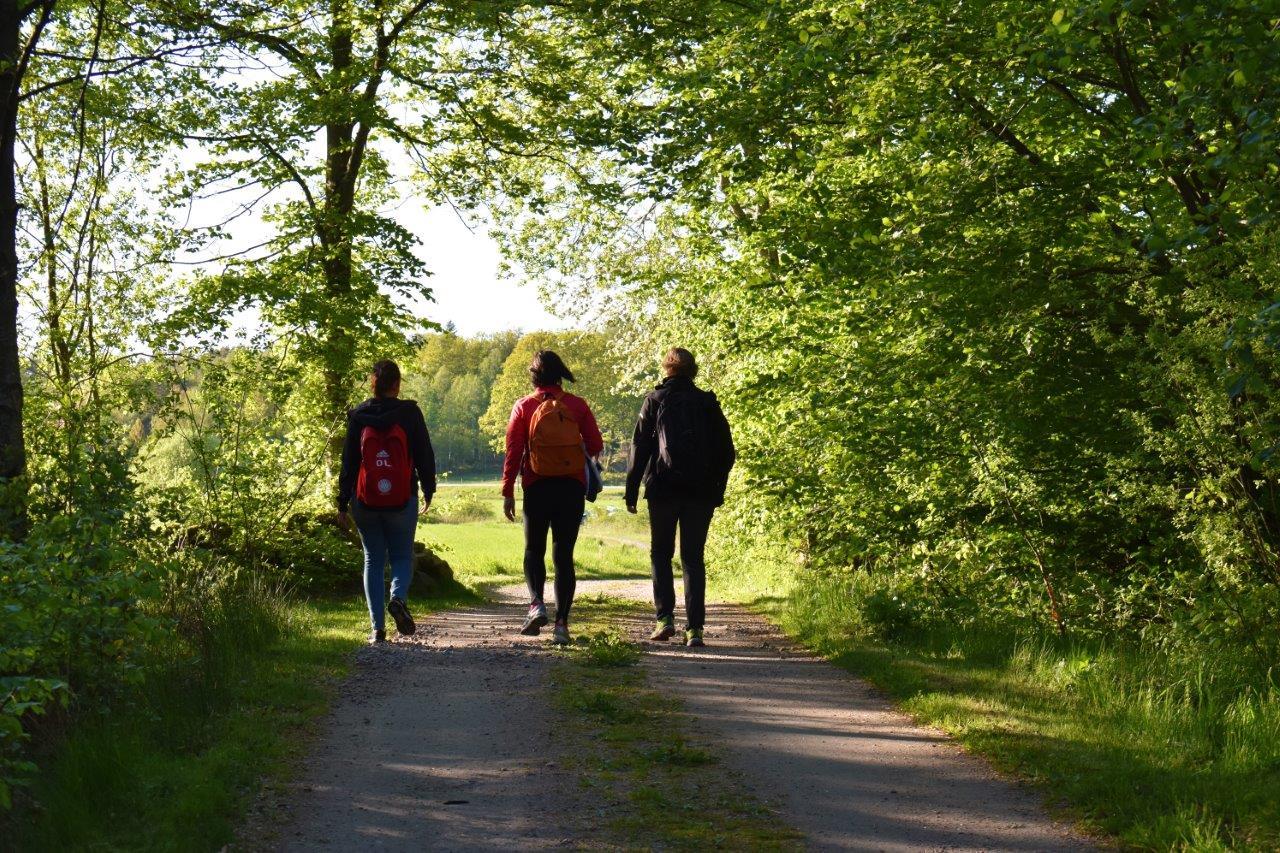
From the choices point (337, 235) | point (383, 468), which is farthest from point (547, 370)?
point (337, 235)

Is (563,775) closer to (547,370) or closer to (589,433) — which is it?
(589,433)

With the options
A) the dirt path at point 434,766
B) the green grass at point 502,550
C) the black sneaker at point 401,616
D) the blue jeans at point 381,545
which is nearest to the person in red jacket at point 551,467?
the blue jeans at point 381,545

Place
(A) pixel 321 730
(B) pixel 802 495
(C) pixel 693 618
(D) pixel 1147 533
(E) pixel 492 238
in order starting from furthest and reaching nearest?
(E) pixel 492 238 → (B) pixel 802 495 → (D) pixel 1147 533 → (C) pixel 693 618 → (A) pixel 321 730

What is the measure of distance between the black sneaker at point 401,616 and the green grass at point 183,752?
114 cm

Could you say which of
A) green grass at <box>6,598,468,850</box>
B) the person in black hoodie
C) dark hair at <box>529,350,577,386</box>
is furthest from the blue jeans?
dark hair at <box>529,350,577,386</box>

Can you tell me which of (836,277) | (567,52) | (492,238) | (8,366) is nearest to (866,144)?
(836,277)

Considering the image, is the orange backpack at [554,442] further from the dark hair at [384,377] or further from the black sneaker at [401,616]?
the black sneaker at [401,616]

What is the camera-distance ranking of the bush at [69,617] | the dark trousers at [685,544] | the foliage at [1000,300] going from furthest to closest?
the dark trousers at [685,544]
the foliage at [1000,300]
the bush at [69,617]

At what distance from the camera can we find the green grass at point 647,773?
185 inches

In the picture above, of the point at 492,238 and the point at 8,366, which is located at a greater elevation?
the point at 492,238

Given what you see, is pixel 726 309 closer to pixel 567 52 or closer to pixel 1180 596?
pixel 567 52

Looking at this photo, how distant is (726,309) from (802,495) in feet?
9.78

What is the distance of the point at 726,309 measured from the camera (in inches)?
581

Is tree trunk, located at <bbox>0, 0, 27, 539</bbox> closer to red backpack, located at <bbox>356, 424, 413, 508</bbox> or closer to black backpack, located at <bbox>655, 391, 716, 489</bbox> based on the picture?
red backpack, located at <bbox>356, 424, 413, 508</bbox>
